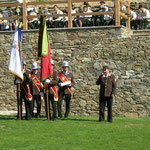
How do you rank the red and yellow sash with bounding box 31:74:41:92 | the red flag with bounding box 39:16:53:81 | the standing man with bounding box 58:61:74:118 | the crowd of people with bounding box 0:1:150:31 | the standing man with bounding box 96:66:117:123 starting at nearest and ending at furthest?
the red flag with bounding box 39:16:53:81 → the standing man with bounding box 96:66:117:123 → the standing man with bounding box 58:61:74:118 → the red and yellow sash with bounding box 31:74:41:92 → the crowd of people with bounding box 0:1:150:31

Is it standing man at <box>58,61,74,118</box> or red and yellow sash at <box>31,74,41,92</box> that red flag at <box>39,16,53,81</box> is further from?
red and yellow sash at <box>31,74,41,92</box>

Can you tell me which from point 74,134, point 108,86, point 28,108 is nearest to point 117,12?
point 108,86

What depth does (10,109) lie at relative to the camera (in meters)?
23.1

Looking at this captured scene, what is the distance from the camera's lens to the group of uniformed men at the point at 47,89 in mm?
19266

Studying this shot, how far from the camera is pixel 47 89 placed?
19.2 m

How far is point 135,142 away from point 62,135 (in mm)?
2103

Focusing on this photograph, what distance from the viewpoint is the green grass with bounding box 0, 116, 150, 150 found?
13492 mm

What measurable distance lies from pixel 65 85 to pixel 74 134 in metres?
5.08

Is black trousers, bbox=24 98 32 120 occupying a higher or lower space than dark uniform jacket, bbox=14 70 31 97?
lower

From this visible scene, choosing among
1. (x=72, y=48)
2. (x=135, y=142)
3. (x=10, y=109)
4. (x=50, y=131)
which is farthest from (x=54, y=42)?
(x=135, y=142)

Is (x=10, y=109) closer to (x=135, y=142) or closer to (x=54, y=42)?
(x=54, y=42)

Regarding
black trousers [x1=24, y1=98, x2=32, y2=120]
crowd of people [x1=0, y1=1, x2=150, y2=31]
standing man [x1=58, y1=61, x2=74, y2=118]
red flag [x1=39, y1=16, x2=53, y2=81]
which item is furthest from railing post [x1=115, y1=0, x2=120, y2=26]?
black trousers [x1=24, y1=98, x2=32, y2=120]

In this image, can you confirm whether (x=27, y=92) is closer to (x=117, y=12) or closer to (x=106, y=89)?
(x=106, y=89)

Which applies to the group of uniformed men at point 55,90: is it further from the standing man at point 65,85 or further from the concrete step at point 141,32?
the concrete step at point 141,32
